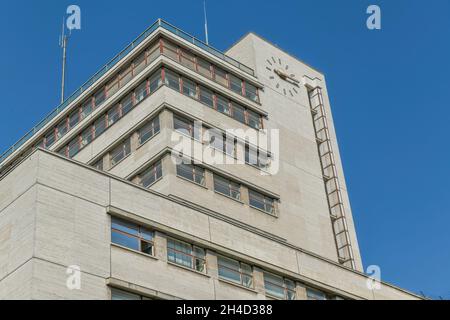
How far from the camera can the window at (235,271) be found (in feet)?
150

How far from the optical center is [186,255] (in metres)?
44.3

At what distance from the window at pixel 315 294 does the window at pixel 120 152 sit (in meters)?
18.3

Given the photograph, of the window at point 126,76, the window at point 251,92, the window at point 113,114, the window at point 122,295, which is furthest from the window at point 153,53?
the window at point 122,295

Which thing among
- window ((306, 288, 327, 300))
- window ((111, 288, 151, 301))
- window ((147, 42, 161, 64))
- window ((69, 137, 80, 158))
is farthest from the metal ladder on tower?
window ((111, 288, 151, 301))

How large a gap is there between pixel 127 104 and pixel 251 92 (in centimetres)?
1063

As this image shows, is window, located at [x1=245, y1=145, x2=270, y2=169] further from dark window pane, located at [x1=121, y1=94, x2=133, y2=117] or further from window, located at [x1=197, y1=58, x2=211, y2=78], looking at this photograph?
dark window pane, located at [x1=121, y1=94, x2=133, y2=117]

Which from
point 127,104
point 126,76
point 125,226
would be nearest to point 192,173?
point 127,104

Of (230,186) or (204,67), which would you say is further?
(204,67)

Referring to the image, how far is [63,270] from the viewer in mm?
38031

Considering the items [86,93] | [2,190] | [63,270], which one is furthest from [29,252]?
[86,93]

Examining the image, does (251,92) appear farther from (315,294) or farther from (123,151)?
(315,294)

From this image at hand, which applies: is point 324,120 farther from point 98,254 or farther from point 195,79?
point 98,254
